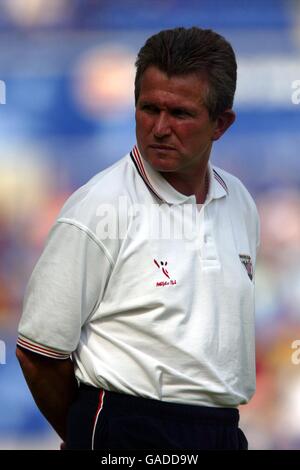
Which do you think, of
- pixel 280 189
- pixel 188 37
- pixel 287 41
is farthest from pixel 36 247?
pixel 188 37

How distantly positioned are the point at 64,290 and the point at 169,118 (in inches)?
15.4

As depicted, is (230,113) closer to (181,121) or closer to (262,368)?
(181,121)

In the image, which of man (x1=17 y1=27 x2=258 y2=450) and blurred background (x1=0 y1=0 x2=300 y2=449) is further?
blurred background (x1=0 y1=0 x2=300 y2=449)

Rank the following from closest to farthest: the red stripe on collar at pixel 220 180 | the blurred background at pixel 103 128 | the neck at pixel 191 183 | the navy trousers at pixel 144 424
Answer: the navy trousers at pixel 144 424 < the neck at pixel 191 183 < the red stripe on collar at pixel 220 180 < the blurred background at pixel 103 128

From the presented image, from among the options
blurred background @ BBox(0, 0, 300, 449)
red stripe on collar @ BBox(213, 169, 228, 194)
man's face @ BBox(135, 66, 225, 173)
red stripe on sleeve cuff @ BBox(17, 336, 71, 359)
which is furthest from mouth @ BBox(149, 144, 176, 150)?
blurred background @ BBox(0, 0, 300, 449)

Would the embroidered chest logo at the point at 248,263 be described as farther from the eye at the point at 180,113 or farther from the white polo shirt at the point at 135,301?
the eye at the point at 180,113

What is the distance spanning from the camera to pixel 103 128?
110 inches

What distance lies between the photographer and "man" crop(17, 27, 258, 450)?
172 cm

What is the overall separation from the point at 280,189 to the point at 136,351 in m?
1.22

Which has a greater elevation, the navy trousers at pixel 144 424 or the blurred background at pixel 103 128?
the blurred background at pixel 103 128

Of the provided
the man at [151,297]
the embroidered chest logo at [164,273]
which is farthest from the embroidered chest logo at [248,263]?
the embroidered chest logo at [164,273]

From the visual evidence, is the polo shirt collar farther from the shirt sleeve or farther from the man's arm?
the man's arm

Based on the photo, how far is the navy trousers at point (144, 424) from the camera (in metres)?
1.71

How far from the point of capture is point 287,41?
111 inches
